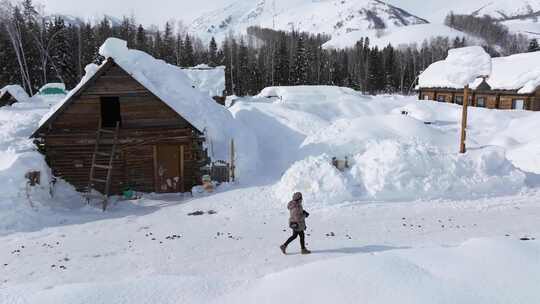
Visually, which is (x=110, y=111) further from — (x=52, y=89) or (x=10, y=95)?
(x=52, y=89)

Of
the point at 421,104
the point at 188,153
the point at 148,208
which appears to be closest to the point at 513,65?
the point at 421,104

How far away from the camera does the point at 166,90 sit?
20.0 meters

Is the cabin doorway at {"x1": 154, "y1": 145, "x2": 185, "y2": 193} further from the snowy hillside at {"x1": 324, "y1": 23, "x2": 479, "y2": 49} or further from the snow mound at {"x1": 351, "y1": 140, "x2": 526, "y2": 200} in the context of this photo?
the snowy hillside at {"x1": 324, "y1": 23, "x2": 479, "y2": 49}

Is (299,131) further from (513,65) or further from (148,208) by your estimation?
(513,65)

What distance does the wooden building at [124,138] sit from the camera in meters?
17.8

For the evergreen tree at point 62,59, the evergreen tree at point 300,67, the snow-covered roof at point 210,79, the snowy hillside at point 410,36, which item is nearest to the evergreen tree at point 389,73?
the evergreen tree at point 300,67

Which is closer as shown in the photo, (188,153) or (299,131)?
(188,153)

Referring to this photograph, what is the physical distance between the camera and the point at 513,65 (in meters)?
42.7

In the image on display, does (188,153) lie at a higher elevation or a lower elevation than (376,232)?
higher

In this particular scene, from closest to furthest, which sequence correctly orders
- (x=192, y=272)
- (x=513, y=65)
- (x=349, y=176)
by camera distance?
(x=192, y=272) → (x=349, y=176) → (x=513, y=65)

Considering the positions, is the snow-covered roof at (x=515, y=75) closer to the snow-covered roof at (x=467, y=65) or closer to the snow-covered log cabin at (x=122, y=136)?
the snow-covered roof at (x=467, y=65)

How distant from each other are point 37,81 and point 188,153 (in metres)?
50.7

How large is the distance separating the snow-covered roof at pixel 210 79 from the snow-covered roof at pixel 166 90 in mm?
16419

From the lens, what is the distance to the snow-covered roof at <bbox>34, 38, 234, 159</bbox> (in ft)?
58.4
